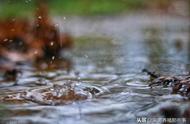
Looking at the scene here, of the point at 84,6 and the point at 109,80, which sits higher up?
the point at 84,6

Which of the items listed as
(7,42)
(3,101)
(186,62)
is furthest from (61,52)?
(3,101)

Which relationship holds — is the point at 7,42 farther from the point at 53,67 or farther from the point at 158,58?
the point at 158,58

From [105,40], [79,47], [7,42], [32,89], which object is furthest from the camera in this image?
[105,40]

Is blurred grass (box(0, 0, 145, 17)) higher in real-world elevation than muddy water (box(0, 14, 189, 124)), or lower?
higher

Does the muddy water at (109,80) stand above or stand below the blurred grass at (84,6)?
below

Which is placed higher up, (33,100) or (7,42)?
(7,42)

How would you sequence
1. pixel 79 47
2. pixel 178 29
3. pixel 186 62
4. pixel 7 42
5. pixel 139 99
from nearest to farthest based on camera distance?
1. pixel 139 99
2. pixel 186 62
3. pixel 7 42
4. pixel 79 47
5. pixel 178 29

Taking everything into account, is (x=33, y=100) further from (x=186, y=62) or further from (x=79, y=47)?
(x=79, y=47)

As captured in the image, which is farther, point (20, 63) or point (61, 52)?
point (61, 52)
